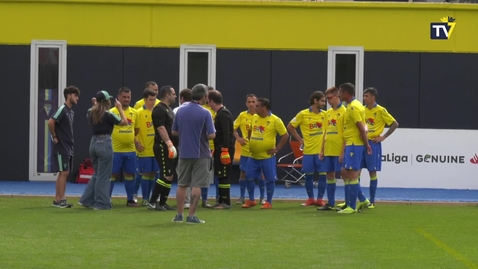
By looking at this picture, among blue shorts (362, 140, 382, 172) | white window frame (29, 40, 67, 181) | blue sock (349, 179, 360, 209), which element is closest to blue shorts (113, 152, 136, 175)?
blue sock (349, 179, 360, 209)

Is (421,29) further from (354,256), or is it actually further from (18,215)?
(354,256)

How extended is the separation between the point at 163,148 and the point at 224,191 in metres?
1.47

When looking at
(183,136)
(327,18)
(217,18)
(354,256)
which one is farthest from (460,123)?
(354,256)

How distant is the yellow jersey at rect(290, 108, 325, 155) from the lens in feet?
56.9

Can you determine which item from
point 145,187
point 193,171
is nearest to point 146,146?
point 145,187

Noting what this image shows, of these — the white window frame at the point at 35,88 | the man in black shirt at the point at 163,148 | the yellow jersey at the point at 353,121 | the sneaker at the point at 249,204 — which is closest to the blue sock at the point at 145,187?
the man in black shirt at the point at 163,148

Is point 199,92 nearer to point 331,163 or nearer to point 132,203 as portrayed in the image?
Answer: point 132,203

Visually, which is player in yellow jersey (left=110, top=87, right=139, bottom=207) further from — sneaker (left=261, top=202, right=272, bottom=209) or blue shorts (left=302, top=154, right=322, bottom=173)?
blue shorts (left=302, top=154, right=322, bottom=173)

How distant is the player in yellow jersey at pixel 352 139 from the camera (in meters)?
15.5

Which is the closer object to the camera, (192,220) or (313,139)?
(192,220)

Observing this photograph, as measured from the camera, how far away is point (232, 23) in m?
22.2

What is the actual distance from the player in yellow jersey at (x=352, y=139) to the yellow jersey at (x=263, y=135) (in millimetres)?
1622

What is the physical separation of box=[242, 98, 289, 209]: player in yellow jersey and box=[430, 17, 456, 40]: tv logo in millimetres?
6716

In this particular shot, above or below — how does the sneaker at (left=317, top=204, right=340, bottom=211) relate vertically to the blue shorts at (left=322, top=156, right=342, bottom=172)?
below
